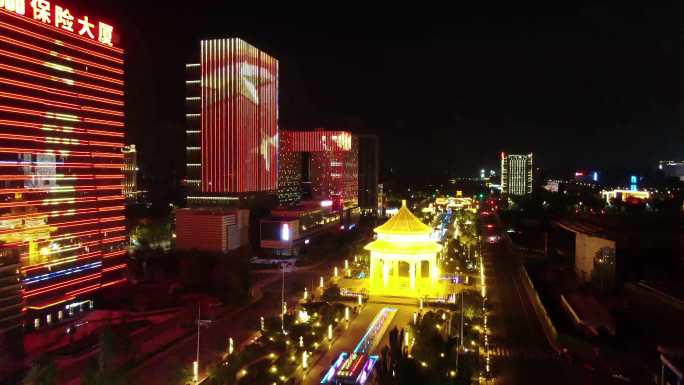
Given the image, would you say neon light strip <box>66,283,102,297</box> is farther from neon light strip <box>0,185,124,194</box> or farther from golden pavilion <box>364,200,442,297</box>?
golden pavilion <box>364,200,442,297</box>

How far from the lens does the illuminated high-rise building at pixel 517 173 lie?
414 feet

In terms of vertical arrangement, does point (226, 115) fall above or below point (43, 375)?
above

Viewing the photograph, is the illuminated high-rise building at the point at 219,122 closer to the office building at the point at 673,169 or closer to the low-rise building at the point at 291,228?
the low-rise building at the point at 291,228

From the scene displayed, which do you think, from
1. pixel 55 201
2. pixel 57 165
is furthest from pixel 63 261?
pixel 57 165

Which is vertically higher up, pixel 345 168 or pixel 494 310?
pixel 345 168

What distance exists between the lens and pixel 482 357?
17.1 m

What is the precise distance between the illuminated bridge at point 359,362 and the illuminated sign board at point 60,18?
55.8 feet

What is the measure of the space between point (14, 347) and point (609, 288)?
23706 millimetres

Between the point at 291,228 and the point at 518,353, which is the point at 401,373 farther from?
the point at 291,228

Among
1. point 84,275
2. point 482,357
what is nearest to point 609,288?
point 482,357

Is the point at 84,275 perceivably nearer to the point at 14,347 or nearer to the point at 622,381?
the point at 14,347

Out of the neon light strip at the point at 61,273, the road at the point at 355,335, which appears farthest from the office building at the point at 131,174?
the road at the point at 355,335

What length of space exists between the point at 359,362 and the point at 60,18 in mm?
18318

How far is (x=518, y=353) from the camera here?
59.3ft
